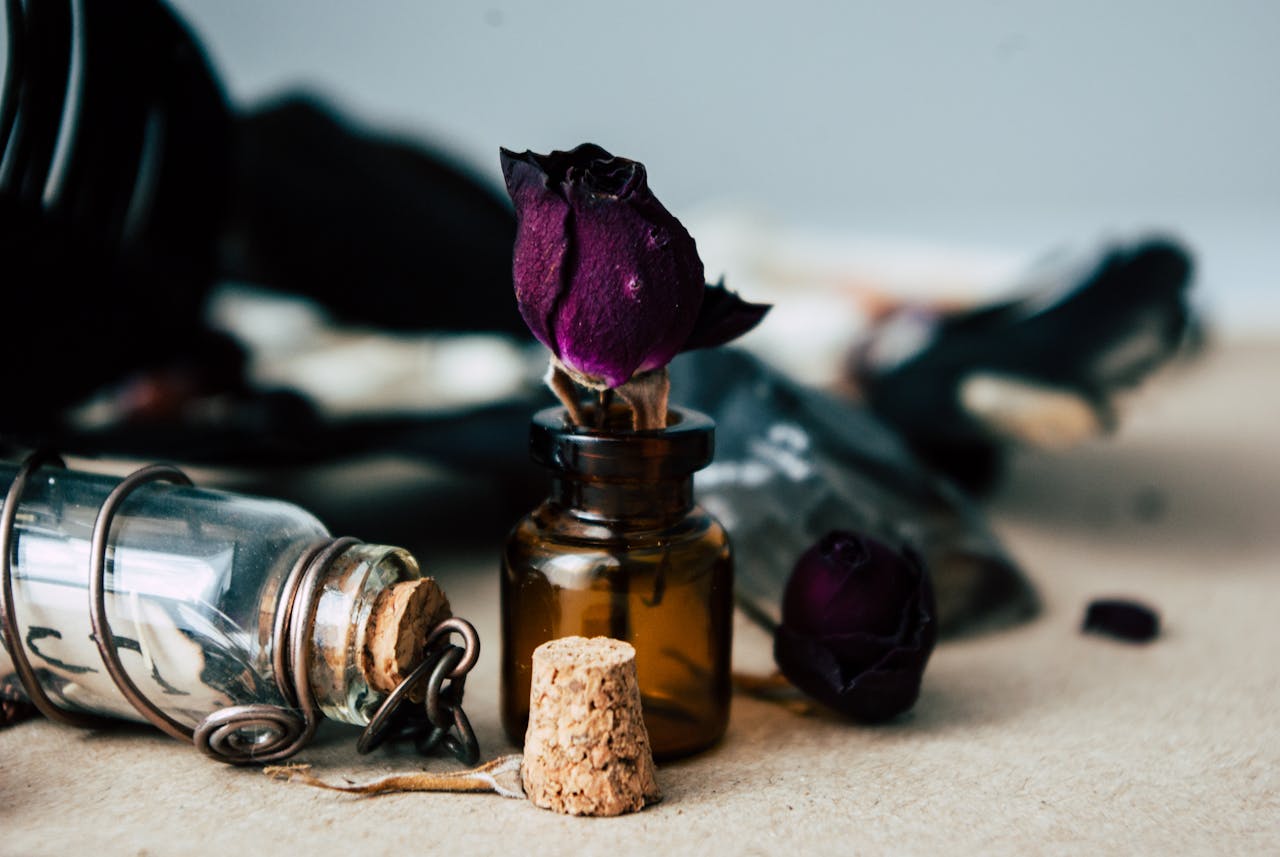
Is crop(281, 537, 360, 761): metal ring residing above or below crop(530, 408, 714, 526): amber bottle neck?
below

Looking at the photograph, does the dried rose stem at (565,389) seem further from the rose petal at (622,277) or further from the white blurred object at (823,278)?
the white blurred object at (823,278)

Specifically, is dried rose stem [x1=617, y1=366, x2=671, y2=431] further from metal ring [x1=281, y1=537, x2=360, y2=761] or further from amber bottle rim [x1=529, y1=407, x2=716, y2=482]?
metal ring [x1=281, y1=537, x2=360, y2=761]

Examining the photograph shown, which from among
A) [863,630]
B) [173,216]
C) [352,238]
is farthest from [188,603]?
[352,238]

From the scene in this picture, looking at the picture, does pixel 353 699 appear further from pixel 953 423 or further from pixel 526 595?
pixel 953 423

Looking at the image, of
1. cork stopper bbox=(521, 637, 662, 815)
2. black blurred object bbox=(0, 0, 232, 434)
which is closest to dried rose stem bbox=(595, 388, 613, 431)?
cork stopper bbox=(521, 637, 662, 815)

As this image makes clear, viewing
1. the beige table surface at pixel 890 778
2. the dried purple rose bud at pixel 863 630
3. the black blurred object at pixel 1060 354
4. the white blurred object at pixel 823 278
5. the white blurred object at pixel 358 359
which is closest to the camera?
the beige table surface at pixel 890 778

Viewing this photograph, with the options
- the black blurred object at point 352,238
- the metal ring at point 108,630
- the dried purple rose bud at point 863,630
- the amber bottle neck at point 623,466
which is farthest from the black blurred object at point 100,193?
the dried purple rose bud at point 863,630
